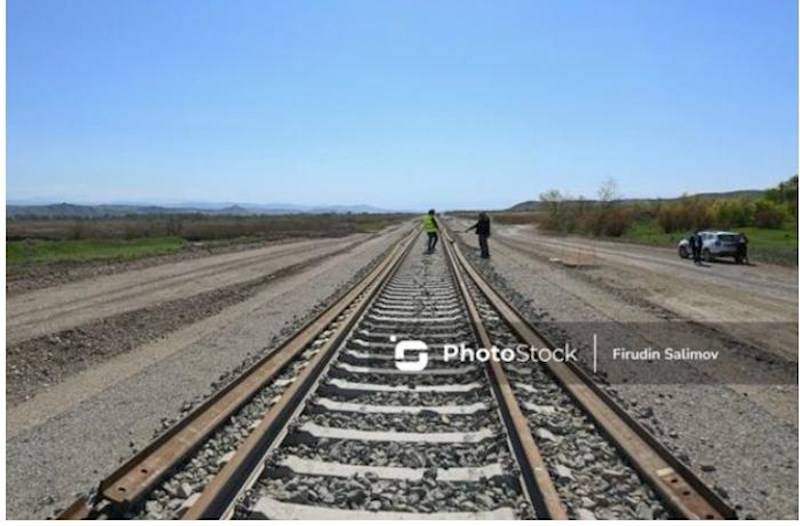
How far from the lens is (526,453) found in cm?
454

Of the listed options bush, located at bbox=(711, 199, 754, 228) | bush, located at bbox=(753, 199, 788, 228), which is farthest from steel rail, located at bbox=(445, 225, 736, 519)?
bush, located at bbox=(753, 199, 788, 228)

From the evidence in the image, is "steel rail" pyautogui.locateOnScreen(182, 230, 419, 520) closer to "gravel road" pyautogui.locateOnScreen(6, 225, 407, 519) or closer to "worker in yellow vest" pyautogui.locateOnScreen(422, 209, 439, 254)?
"gravel road" pyautogui.locateOnScreen(6, 225, 407, 519)

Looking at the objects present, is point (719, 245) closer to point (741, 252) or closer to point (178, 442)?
point (741, 252)

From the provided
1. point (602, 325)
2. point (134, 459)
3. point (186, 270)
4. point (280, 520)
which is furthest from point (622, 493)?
point (186, 270)

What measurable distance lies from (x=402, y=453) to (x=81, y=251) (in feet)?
114

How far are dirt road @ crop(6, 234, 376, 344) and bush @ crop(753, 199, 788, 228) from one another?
1785 inches

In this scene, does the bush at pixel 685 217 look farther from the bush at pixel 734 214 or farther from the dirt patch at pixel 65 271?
the dirt patch at pixel 65 271

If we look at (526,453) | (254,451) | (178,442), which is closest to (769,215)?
(526,453)

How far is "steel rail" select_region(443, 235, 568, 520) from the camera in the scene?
12.6 ft

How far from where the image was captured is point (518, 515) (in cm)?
392

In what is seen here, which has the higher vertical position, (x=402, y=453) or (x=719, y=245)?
(x=719, y=245)

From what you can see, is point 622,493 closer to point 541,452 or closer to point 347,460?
point 541,452

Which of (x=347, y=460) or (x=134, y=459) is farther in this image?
(x=347, y=460)

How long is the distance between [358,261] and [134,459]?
22.7m
